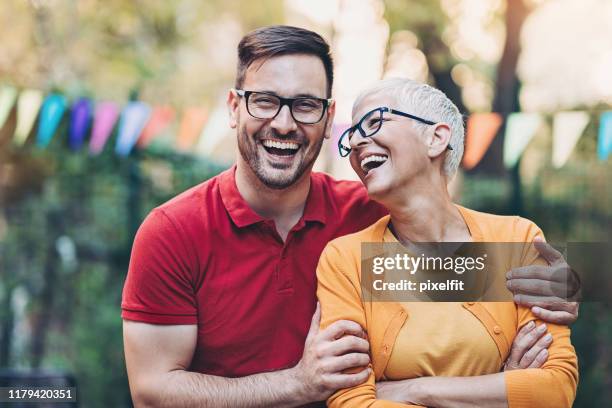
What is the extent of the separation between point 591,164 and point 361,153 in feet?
12.4

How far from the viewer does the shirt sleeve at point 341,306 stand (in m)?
2.32

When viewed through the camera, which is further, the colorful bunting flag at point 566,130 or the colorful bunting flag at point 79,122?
the colorful bunting flag at point 79,122

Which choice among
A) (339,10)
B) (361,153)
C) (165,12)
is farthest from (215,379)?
(165,12)

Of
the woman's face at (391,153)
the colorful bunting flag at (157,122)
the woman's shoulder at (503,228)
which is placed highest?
the colorful bunting flag at (157,122)

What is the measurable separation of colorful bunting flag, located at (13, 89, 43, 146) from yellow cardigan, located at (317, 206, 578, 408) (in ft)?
12.0

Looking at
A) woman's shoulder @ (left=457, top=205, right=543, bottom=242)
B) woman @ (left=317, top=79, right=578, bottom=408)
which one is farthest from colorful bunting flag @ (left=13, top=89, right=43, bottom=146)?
woman's shoulder @ (left=457, top=205, right=543, bottom=242)

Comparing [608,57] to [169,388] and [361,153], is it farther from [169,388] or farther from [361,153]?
[169,388]

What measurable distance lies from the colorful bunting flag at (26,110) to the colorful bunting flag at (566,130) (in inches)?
148

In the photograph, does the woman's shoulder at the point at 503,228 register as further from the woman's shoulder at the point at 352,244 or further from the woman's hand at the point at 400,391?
the woman's hand at the point at 400,391

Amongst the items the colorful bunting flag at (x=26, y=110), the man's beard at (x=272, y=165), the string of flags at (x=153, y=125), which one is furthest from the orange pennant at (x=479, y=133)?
the colorful bunting flag at (x=26, y=110)

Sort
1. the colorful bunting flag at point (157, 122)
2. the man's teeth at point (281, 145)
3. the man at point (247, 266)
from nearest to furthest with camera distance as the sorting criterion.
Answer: the man at point (247, 266), the man's teeth at point (281, 145), the colorful bunting flag at point (157, 122)

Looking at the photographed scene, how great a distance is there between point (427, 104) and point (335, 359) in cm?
93

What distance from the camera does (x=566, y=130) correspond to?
5.05 m

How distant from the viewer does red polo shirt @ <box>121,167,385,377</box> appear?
2678 millimetres
